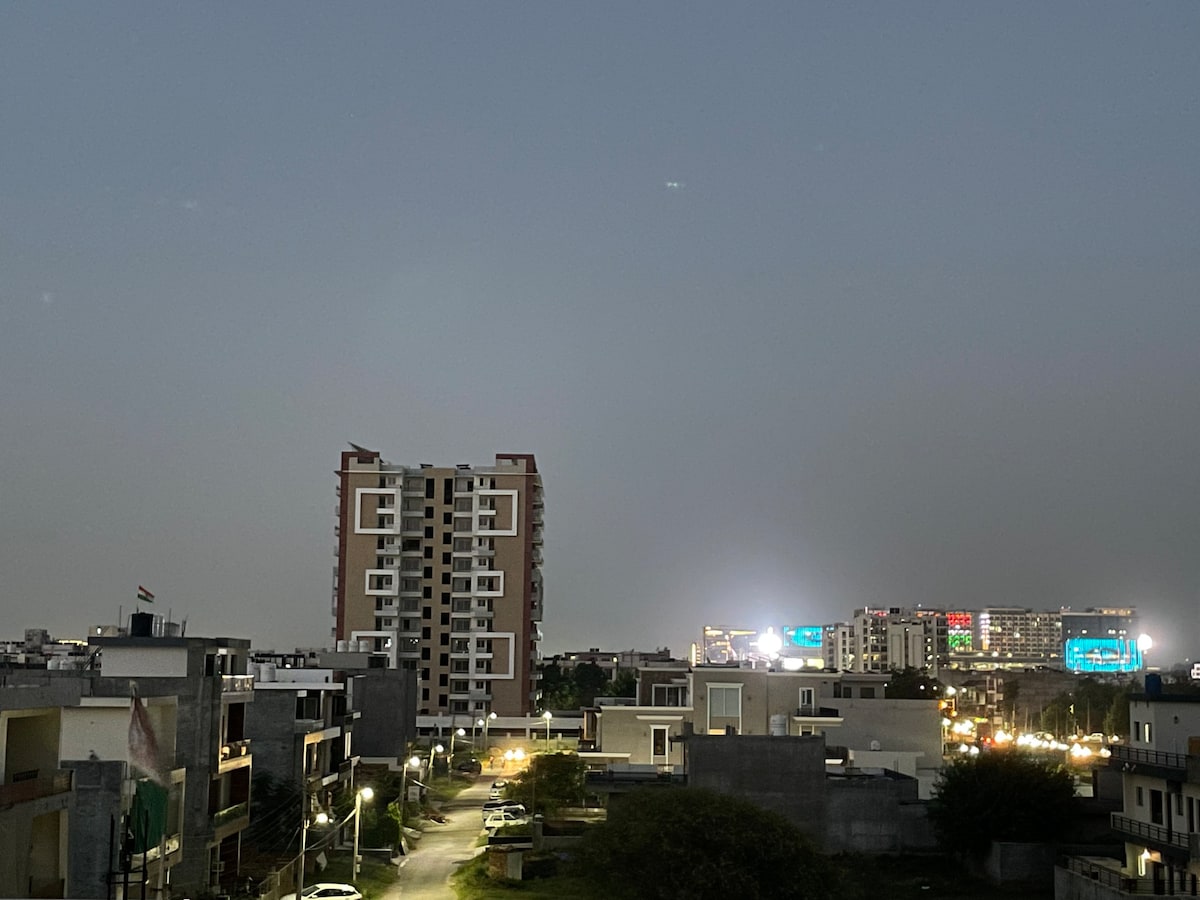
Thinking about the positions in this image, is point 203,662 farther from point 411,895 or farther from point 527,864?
point 527,864

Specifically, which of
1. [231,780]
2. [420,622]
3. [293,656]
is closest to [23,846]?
[231,780]

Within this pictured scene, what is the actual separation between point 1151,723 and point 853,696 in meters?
25.1

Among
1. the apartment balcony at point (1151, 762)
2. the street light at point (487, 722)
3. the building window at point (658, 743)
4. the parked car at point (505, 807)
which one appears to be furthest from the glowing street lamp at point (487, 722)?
the apartment balcony at point (1151, 762)

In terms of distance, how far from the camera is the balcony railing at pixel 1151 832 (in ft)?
118

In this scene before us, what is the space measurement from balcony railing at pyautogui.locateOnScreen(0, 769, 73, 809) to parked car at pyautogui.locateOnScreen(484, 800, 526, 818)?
989 inches

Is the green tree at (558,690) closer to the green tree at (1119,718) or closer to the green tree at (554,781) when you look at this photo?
the green tree at (1119,718)

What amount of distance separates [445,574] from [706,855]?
69.3m

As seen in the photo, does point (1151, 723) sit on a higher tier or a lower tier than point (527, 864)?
higher

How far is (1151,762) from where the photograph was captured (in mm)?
39062

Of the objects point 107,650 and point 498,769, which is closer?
point 107,650

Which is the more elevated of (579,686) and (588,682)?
(588,682)

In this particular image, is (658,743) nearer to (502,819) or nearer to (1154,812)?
(502,819)

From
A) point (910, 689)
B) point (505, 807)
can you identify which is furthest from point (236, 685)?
point (910, 689)

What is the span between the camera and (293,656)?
69625mm
